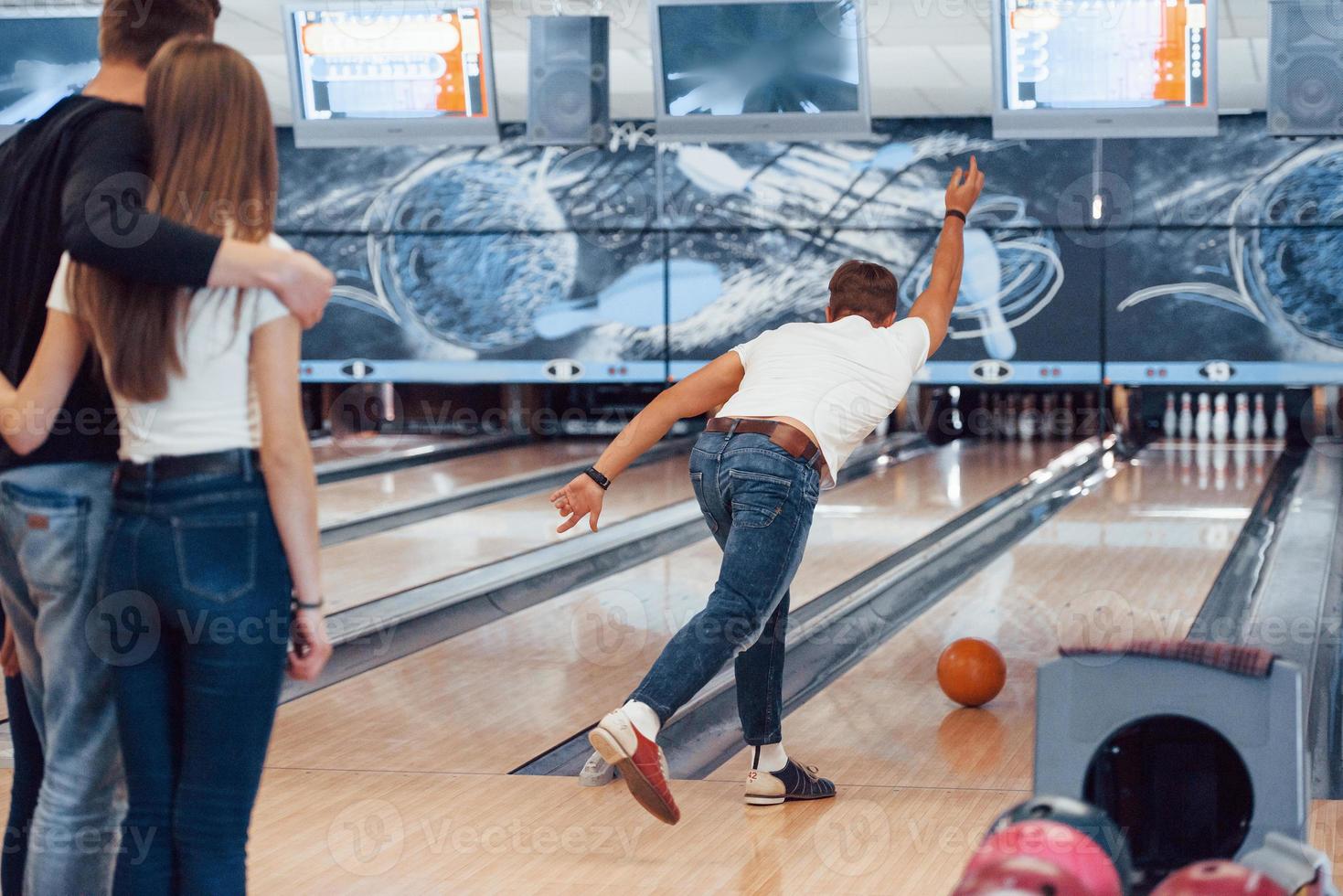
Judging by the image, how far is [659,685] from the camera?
86.0 inches

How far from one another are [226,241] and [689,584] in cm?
339

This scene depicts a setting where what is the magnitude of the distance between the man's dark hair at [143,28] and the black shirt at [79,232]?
66 mm

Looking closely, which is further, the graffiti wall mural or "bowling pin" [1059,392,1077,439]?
"bowling pin" [1059,392,1077,439]

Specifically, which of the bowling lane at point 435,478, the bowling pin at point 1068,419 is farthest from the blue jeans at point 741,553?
the bowling pin at point 1068,419

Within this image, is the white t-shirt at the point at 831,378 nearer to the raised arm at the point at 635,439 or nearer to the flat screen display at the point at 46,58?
the raised arm at the point at 635,439

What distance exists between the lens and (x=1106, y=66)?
4.29 meters

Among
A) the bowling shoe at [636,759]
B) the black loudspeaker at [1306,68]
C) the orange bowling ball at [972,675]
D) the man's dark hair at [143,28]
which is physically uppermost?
the black loudspeaker at [1306,68]

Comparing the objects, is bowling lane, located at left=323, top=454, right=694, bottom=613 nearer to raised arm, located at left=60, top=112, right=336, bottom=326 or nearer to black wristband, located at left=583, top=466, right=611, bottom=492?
black wristband, located at left=583, top=466, right=611, bottom=492

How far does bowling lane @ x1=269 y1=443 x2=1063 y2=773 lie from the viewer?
2.83 meters

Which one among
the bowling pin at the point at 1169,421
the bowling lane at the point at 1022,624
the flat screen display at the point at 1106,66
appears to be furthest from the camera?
the bowling pin at the point at 1169,421

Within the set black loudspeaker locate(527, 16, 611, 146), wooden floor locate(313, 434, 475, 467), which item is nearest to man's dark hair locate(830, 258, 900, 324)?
black loudspeaker locate(527, 16, 611, 146)

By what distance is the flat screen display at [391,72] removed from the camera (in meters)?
4.50

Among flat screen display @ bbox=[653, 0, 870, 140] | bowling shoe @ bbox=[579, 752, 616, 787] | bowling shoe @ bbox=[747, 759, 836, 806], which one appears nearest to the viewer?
bowling shoe @ bbox=[747, 759, 836, 806]

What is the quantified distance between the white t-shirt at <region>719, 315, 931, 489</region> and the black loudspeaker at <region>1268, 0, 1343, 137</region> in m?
2.45
